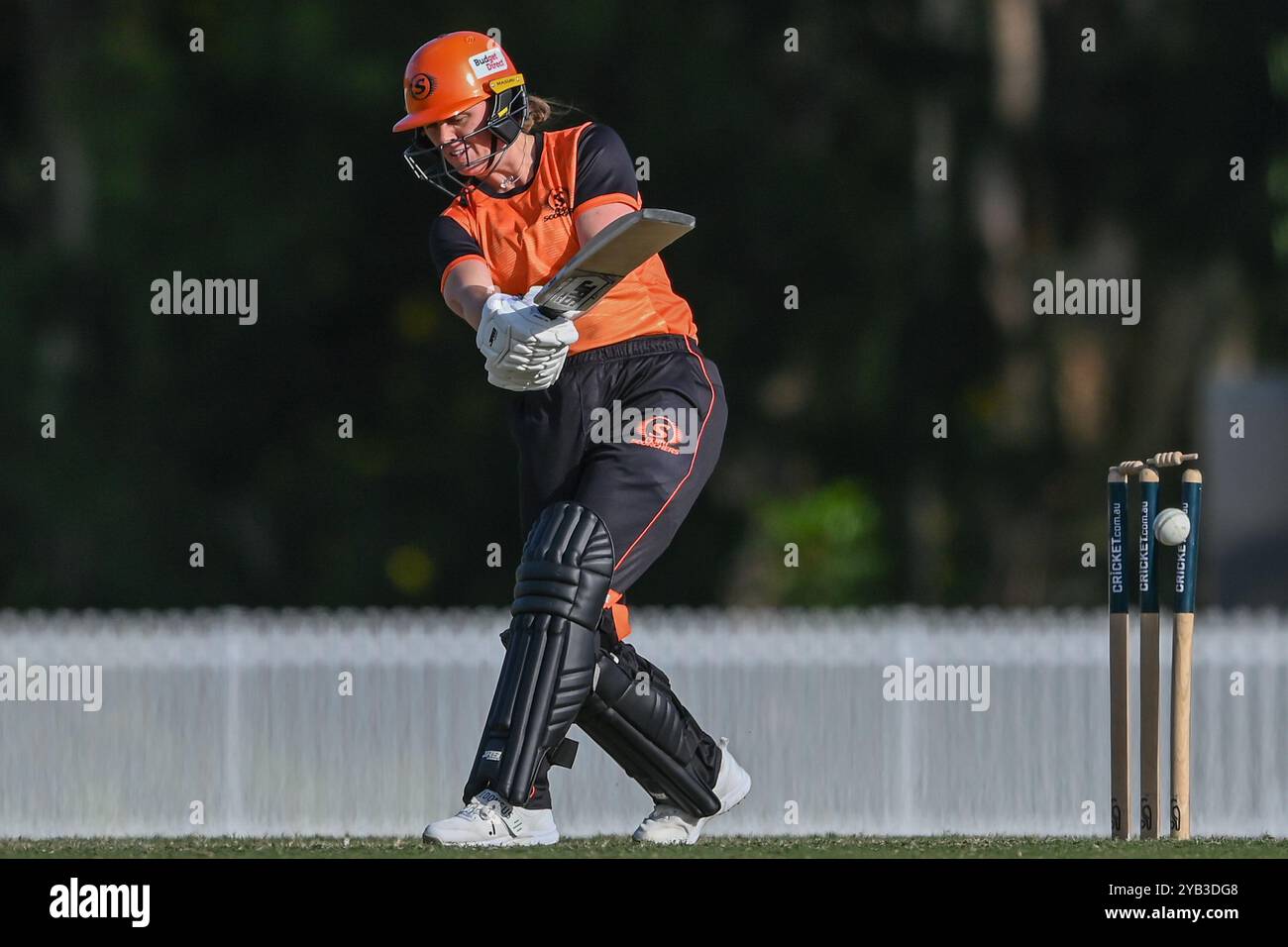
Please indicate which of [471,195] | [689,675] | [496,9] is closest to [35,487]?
[496,9]

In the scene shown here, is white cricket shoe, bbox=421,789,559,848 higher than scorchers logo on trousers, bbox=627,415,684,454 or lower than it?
lower

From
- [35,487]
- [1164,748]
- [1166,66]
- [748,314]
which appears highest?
[1166,66]

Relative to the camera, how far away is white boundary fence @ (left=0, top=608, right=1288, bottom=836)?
33.7 feet

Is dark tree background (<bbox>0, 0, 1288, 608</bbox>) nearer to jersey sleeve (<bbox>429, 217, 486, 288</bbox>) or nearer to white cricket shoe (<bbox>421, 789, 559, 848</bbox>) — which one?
jersey sleeve (<bbox>429, 217, 486, 288</bbox>)

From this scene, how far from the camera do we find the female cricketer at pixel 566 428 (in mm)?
5875

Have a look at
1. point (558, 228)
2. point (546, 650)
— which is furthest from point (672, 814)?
point (558, 228)

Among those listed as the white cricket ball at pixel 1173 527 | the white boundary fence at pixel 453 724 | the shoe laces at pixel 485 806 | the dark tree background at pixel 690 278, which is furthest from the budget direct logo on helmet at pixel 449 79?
the dark tree background at pixel 690 278

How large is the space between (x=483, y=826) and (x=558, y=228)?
1652 millimetres

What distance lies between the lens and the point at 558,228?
6.30 meters

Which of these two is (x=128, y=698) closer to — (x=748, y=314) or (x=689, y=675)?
(x=689, y=675)

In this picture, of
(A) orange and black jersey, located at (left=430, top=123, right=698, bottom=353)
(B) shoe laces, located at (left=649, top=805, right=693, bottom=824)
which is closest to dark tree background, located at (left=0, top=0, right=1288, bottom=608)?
(B) shoe laces, located at (left=649, top=805, right=693, bottom=824)

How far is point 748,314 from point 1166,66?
4.22 metres

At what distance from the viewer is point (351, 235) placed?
20641mm

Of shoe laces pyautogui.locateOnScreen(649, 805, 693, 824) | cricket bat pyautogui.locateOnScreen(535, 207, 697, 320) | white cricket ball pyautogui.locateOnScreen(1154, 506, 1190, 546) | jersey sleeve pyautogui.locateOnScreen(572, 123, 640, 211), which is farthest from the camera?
shoe laces pyautogui.locateOnScreen(649, 805, 693, 824)
